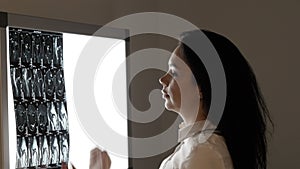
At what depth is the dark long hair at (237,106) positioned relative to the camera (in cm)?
117

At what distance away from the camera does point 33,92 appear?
6.34ft

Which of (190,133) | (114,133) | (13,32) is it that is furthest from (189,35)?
(114,133)

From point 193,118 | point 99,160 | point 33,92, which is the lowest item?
point 99,160

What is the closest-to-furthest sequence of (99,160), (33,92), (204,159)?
(204,159)
(99,160)
(33,92)

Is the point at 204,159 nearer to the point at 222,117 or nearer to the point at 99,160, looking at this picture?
the point at 222,117

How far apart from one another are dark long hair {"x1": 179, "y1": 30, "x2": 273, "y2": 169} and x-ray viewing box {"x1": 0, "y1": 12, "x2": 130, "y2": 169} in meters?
0.92

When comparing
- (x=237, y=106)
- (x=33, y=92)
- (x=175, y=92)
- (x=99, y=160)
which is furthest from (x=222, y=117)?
(x=33, y=92)

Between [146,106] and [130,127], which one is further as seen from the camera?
[146,106]

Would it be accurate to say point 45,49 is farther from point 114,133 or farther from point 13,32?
point 114,133

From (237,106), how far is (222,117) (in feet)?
0.17

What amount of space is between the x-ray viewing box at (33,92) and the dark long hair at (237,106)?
92 cm

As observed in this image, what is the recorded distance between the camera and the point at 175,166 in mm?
1159

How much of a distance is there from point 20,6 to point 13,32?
293mm

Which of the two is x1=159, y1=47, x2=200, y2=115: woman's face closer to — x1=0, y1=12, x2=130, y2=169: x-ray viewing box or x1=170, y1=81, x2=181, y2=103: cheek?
x1=170, y1=81, x2=181, y2=103: cheek
